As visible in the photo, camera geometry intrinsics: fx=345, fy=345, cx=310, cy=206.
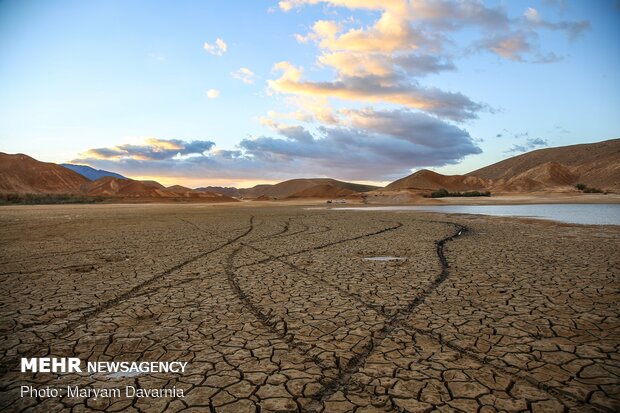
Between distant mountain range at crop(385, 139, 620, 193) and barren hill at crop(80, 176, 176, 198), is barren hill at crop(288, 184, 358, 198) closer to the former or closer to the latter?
distant mountain range at crop(385, 139, 620, 193)

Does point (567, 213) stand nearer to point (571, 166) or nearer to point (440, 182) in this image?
point (440, 182)

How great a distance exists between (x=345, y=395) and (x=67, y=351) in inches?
134

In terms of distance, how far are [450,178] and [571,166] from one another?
29.6 meters

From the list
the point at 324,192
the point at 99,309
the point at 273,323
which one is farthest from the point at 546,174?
the point at 99,309

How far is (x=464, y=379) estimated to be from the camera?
344cm

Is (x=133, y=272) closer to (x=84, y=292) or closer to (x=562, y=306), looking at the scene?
(x=84, y=292)

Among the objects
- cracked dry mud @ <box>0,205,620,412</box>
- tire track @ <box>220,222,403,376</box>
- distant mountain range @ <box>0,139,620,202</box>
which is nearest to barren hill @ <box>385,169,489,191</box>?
distant mountain range @ <box>0,139,620,202</box>

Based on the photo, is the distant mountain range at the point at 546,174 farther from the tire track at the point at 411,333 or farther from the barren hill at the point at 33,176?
the barren hill at the point at 33,176

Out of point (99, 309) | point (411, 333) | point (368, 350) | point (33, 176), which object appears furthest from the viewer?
point (33, 176)

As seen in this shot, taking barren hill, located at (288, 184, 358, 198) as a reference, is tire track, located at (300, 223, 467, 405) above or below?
below

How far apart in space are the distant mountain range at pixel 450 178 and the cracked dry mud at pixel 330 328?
2682 inches

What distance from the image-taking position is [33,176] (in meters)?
108

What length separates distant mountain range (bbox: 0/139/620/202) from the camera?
7746cm

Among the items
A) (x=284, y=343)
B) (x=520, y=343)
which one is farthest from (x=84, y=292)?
(x=520, y=343)
